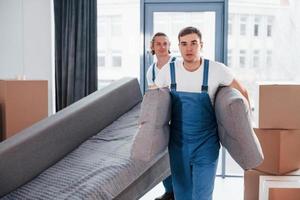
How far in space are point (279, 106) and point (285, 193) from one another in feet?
1.88

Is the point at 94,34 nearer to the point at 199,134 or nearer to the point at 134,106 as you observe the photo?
the point at 134,106

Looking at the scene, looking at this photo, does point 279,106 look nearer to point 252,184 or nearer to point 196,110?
point 252,184

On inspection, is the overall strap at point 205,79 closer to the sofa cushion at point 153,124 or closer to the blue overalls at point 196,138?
the blue overalls at point 196,138

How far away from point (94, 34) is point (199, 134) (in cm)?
233

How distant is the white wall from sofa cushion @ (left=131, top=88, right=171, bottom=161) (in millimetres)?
2266

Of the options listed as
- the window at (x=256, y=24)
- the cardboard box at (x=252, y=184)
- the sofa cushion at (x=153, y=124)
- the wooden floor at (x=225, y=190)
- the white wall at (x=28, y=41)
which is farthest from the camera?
the window at (x=256, y=24)

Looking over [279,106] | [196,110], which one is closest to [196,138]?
[196,110]

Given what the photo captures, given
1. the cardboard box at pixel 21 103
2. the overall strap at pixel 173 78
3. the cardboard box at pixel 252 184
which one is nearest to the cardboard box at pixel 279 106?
the cardboard box at pixel 252 184

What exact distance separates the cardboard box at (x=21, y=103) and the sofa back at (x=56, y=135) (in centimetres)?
54

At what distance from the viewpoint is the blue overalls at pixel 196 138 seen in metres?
2.00

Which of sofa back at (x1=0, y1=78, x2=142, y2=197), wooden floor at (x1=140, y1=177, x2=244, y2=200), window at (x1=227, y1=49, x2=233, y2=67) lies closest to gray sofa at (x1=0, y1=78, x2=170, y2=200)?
sofa back at (x1=0, y1=78, x2=142, y2=197)

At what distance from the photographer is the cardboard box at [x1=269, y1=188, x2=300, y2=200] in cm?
230

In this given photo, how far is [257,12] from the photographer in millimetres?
3908

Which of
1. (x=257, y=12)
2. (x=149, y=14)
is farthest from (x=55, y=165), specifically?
(x=257, y=12)
